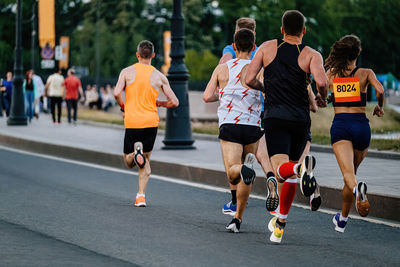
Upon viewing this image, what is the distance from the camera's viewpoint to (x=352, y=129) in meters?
7.67

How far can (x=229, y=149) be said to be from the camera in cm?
795

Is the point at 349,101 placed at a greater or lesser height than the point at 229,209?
greater

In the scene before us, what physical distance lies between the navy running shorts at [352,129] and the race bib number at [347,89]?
13cm

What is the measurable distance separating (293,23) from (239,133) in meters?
1.19

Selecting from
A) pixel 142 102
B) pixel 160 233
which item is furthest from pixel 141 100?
pixel 160 233

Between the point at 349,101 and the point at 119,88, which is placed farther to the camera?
the point at 119,88

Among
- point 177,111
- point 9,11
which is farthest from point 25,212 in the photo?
point 9,11

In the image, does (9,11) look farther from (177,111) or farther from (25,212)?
(25,212)

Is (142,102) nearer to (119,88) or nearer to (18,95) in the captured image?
(119,88)

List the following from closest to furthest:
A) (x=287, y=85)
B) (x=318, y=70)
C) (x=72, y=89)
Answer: (x=318, y=70) < (x=287, y=85) < (x=72, y=89)

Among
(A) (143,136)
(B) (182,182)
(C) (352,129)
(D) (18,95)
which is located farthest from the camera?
(D) (18,95)

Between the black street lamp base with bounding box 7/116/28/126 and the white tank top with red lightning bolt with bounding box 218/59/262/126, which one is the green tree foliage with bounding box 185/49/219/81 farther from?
the white tank top with red lightning bolt with bounding box 218/59/262/126

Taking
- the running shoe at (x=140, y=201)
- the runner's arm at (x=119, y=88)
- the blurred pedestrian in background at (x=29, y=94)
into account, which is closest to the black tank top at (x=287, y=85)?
the runner's arm at (x=119, y=88)

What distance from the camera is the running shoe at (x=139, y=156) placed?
959 cm
